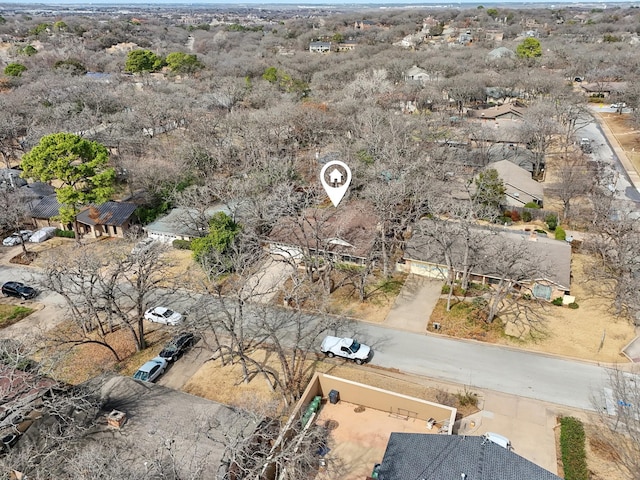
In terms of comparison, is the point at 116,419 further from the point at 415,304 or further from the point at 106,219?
the point at 106,219

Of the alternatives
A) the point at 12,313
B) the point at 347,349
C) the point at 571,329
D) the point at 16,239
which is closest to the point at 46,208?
the point at 16,239

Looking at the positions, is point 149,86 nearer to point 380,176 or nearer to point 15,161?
point 15,161

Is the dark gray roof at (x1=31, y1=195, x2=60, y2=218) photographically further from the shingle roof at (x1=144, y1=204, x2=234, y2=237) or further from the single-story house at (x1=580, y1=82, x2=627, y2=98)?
the single-story house at (x1=580, y1=82, x2=627, y2=98)

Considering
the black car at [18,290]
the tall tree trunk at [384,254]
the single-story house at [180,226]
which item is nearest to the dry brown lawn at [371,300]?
the tall tree trunk at [384,254]

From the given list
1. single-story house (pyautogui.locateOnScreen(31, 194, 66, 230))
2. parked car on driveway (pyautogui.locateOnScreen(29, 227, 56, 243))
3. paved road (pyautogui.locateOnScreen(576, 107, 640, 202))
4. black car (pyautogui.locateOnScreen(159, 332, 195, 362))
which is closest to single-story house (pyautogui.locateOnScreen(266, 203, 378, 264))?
black car (pyautogui.locateOnScreen(159, 332, 195, 362))

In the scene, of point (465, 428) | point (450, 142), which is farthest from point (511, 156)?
point (465, 428)

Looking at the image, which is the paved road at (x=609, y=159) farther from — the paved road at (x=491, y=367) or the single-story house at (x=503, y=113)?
the paved road at (x=491, y=367)
